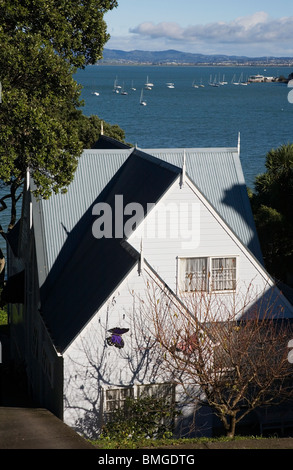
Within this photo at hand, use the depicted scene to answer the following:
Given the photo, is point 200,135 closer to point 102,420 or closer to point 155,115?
point 155,115

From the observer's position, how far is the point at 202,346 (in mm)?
18750

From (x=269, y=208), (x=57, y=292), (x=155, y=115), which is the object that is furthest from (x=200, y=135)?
(x=57, y=292)

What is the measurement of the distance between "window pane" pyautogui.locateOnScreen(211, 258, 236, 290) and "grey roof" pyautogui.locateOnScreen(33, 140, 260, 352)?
293 centimetres

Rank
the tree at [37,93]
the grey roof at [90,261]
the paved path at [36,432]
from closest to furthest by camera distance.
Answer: the paved path at [36,432] < the grey roof at [90,261] < the tree at [37,93]

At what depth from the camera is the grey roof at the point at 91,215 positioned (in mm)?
22328

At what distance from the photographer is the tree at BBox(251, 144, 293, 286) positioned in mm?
33125

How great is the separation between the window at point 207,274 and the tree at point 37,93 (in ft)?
20.8

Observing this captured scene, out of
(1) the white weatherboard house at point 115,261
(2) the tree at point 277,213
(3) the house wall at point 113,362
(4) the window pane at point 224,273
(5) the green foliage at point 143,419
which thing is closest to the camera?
(5) the green foliage at point 143,419

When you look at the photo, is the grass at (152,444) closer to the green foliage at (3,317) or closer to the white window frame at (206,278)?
the white window frame at (206,278)

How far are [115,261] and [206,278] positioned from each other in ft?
9.89

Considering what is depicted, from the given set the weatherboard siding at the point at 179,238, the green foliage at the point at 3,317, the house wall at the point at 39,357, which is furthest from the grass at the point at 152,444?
the green foliage at the point at 3,317

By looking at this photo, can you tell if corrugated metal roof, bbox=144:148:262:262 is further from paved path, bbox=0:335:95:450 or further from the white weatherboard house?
paved path, bbox=0:335:95:450

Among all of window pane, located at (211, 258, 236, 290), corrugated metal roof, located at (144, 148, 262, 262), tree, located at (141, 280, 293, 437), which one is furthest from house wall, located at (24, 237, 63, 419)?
corrugated metal roof, located at (144, 148, 262, 262)
